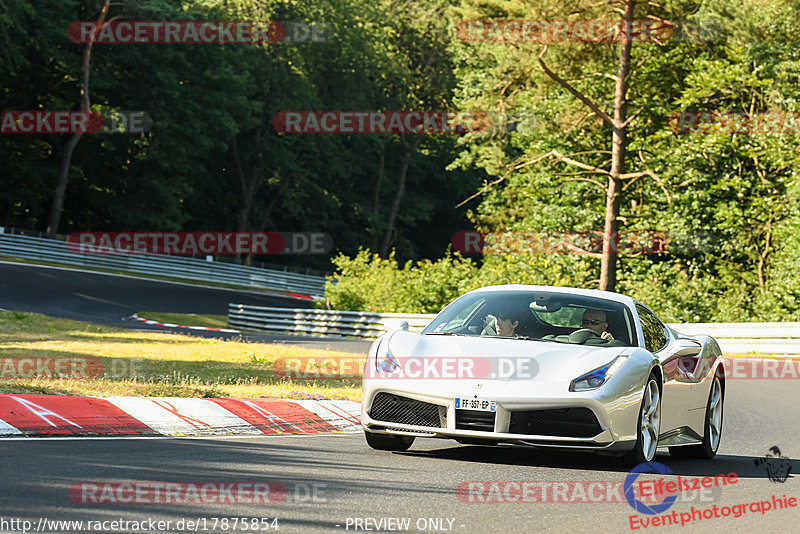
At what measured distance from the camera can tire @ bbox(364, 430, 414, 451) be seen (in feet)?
30.0

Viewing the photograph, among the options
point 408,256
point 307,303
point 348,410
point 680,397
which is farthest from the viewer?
point 408,256

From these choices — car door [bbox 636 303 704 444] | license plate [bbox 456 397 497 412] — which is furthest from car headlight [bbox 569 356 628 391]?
car door [bbox 636 303 704 444]

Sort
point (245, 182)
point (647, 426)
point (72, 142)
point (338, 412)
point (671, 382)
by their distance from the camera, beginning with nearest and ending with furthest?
1. point (647, 426)
2. point (671, 382)
3. point (338, 412)
4. point (72, 142)
5. point (245, 182)

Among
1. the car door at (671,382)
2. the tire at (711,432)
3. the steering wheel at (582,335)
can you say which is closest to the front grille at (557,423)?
the steering wheel at (582,335)

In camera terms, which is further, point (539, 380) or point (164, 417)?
point (164, 417)

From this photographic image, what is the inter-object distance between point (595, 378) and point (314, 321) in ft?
85.3

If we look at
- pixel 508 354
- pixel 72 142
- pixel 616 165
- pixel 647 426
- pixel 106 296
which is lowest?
pixel 106 296

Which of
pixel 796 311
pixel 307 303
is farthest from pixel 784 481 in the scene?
pixel 307 303

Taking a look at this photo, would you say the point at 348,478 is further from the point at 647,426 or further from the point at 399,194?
the point at 399,194

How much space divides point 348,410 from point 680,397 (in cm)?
345

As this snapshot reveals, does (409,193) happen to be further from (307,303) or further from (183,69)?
(307,303)

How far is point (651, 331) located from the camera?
9.98 meters

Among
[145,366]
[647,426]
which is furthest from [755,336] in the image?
[647,426]

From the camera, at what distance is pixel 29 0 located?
5700 centimetres
